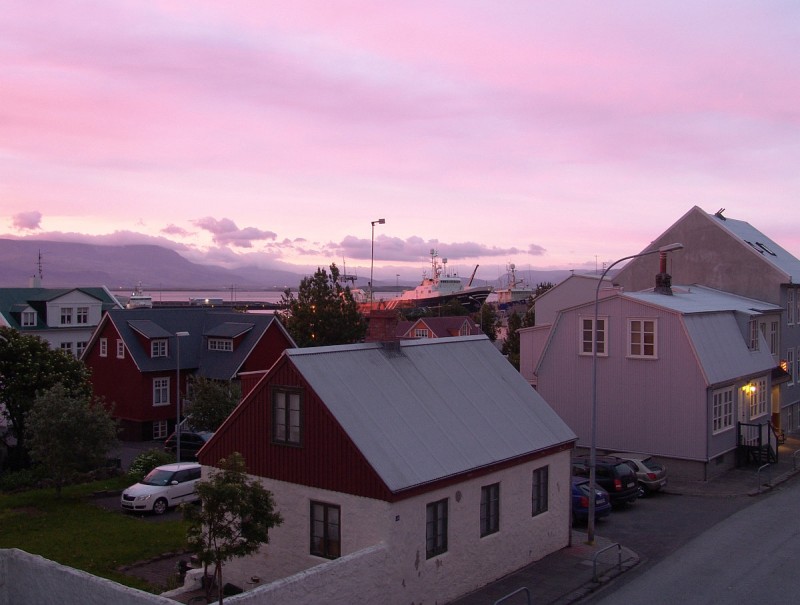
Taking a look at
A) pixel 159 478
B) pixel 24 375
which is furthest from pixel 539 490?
pixel 24 375

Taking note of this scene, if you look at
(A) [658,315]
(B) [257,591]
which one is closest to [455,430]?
(B) [257,591]

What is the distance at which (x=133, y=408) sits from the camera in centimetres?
4412

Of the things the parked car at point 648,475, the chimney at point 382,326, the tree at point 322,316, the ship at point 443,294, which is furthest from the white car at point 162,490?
the ship at point 443,294

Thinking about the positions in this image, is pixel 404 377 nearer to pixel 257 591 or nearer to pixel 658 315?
pixel 257 591

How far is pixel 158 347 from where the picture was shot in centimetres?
4581

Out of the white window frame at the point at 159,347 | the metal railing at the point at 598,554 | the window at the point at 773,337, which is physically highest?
the window at the point at 773,337

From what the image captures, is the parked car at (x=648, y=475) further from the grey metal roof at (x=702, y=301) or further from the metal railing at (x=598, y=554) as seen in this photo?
the metal railing at (x=598, y=554)

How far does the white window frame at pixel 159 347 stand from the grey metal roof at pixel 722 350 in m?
30.1

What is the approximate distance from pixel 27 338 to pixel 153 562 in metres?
17.8

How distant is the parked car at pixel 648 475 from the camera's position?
94.2 feet

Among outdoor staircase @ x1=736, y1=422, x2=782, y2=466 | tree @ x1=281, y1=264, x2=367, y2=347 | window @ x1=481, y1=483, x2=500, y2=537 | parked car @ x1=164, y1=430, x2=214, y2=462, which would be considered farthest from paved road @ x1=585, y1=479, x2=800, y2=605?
tree @ x1=281, y1=264, x2=367, y2=347

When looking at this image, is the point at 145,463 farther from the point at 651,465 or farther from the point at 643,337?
the point at 643,337

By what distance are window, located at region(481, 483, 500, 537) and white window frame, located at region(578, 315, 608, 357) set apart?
52.9 ft

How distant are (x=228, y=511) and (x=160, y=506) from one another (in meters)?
13.8
